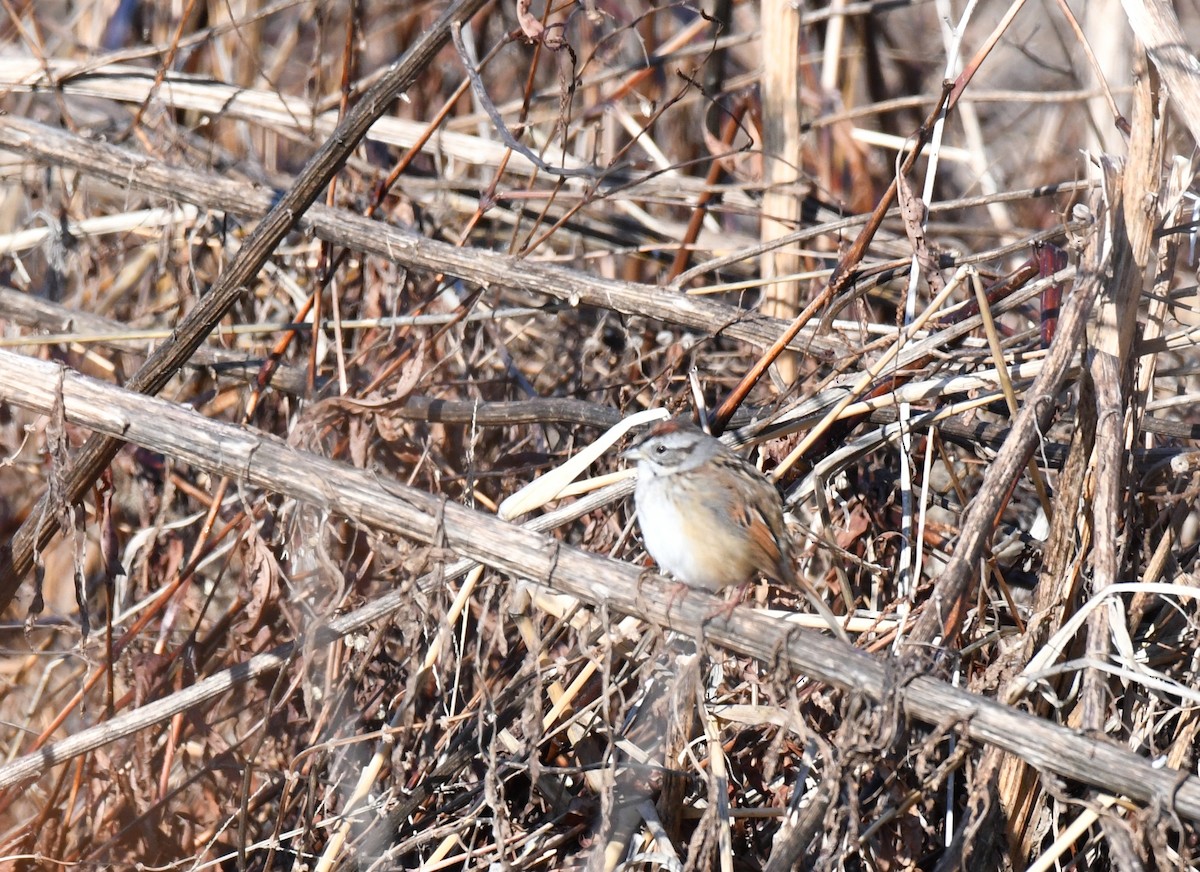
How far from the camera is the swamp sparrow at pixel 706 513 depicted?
9.65 feet

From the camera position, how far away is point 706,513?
2.96 metres

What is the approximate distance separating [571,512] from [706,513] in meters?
0.34

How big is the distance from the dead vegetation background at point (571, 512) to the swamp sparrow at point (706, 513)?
18 cm

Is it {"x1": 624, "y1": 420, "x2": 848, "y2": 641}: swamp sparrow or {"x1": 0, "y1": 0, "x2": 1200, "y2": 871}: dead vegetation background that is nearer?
{"x1": 0, "y1": 0, "x2": 1200, "y2": 871}: dead vegetation background

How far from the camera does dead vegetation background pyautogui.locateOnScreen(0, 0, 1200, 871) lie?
253 cm

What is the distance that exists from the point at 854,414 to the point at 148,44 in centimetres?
402

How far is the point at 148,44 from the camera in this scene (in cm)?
546

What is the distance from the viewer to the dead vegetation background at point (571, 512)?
2.53 metres

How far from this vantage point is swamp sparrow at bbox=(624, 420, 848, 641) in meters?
2.94

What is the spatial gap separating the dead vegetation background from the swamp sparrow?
18 centimetres

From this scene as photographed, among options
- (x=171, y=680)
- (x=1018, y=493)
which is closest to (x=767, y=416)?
(x=1018, y=493)

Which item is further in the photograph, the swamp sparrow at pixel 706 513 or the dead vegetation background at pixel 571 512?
the swamp sparrow at pixel 706 513

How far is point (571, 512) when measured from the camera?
2.97m

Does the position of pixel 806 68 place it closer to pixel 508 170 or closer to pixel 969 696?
pixel 508 170
